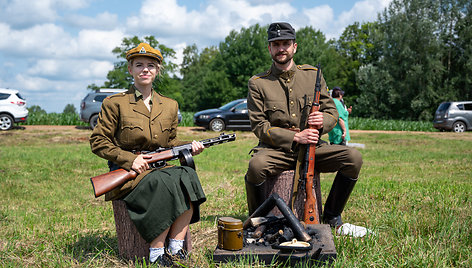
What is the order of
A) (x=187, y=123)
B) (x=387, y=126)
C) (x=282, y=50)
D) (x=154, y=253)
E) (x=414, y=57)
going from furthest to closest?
(x=414, y=57) < (x=387, y=126) < (x=187, y=123) < (x=282, y=50) < (x=154, y=253)

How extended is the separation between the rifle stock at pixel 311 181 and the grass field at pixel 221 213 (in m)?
0.41

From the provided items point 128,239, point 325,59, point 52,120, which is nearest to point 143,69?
point 128,239

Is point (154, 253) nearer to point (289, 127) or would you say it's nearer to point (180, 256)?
point (180, 256)

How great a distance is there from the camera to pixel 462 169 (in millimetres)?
10227

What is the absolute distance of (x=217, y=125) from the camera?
888 inches

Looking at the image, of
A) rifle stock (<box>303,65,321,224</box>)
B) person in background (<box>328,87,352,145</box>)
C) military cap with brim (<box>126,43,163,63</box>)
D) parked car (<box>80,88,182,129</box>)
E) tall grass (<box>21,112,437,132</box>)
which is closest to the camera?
military cap with brim (<box>126,43,163,63</box>)

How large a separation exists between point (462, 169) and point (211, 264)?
27.4ft

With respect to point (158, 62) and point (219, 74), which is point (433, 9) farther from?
point (158, 62)

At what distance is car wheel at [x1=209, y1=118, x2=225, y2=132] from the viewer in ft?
73.8

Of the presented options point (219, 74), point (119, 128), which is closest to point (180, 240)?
point (119, 128)

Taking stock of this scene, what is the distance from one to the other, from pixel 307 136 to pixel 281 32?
3.69 feet

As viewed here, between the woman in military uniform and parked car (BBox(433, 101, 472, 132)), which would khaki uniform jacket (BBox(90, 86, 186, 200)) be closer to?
the woman in military uniform

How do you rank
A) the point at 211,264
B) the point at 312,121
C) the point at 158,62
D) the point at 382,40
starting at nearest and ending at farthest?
1. the point at 211,264
2. the point at 158,62
3. the point at 312,121
4. the point at 382,40

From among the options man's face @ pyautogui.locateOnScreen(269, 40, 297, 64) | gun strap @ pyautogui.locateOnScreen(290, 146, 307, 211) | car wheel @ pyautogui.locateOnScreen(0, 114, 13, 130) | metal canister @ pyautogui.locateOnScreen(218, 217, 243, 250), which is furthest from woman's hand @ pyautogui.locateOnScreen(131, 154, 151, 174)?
car wheel @ pyautogui.locateOnScreen(0, 114, 13, 130)
